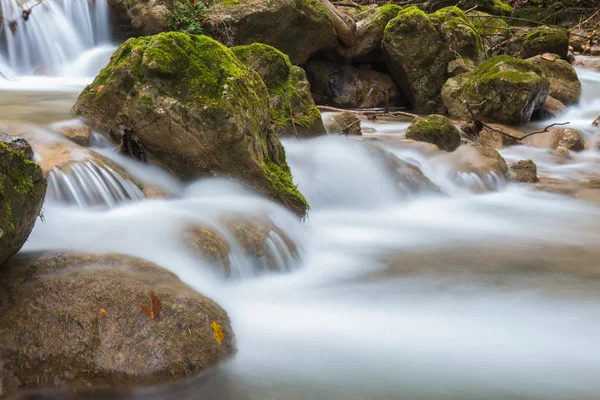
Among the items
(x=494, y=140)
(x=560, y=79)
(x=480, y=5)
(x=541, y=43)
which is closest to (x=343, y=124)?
(x=494, y=140)

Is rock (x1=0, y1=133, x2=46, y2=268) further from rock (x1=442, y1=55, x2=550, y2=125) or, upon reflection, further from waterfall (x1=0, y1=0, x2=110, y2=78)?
rock (x1=442, y1=55, x2=550, y2=125)

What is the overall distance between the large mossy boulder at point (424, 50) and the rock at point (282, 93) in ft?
17.8

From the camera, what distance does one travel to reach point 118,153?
5.04 meters

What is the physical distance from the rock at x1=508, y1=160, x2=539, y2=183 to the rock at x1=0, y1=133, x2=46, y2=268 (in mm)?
6569

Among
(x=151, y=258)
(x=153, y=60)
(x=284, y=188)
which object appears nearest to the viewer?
(x=151, y=258)

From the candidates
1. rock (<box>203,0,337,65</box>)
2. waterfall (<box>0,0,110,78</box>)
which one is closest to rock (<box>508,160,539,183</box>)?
rock (<box>203,0,337,65</box>)

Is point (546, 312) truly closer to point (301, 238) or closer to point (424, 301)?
point (424, 301)

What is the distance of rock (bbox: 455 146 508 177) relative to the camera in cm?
771

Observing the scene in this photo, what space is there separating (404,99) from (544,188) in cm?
588

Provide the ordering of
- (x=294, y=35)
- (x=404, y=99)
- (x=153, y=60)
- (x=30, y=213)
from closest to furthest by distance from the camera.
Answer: (x=30, y=213) < (x=153, y=60) < (x=294, y=35) < (x=404, y=99)

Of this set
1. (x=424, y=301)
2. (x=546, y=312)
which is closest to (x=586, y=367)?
(x=546, y=312)

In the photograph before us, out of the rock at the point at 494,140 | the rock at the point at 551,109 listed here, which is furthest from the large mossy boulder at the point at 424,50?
the rock at the point at 494,140

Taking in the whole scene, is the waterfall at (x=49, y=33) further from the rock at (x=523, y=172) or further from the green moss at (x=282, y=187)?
the rock at (x=523, y=172)

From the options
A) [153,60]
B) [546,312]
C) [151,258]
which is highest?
[153,60]
